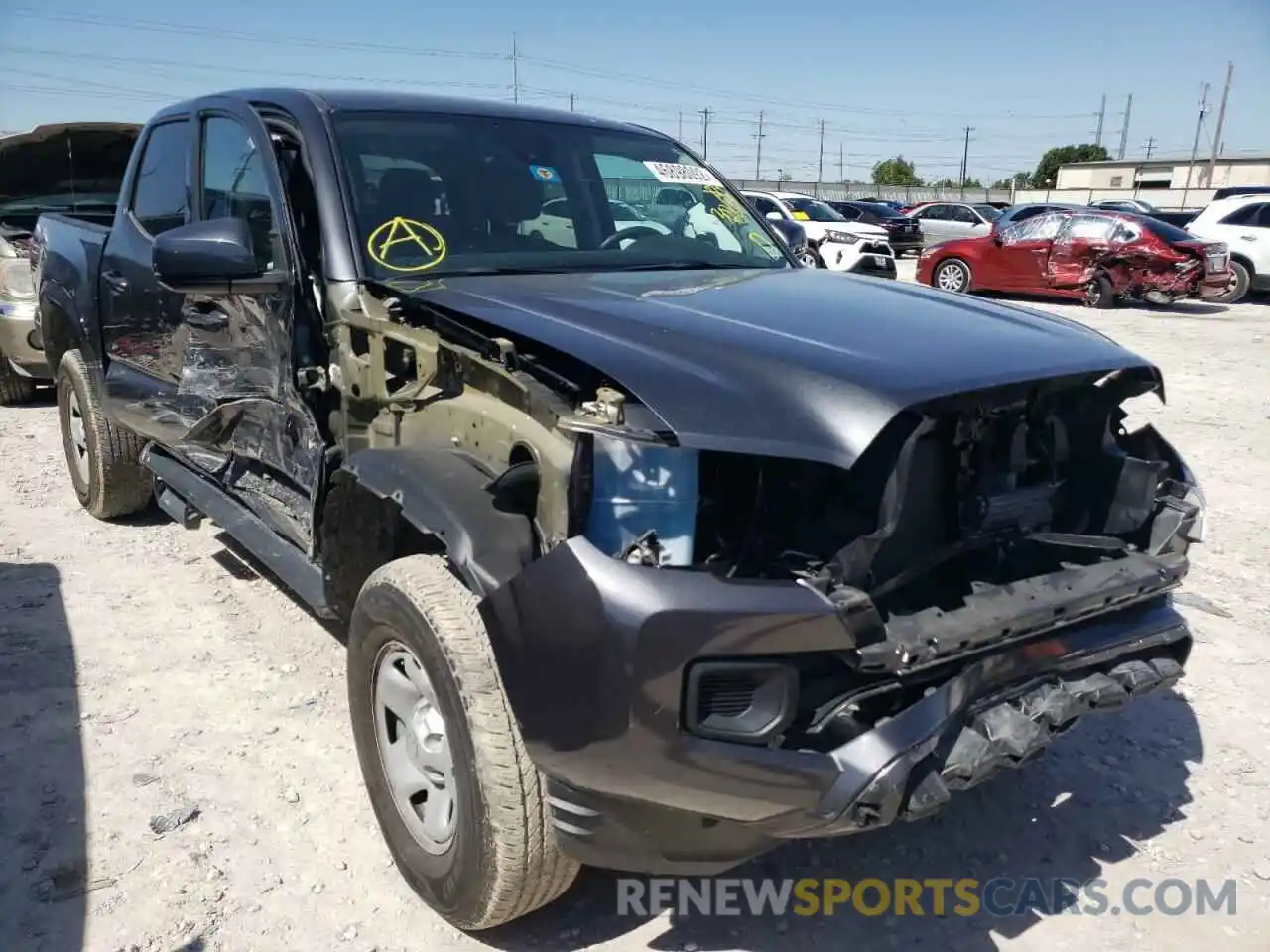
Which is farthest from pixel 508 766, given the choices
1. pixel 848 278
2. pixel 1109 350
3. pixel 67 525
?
pixel 67 525

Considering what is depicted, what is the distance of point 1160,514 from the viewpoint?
2.59 m

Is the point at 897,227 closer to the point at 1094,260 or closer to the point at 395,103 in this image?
the point at 1094,260

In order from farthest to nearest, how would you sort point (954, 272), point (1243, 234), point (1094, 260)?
point (954, 272) < point (1243, 234) < point (1094, 260)

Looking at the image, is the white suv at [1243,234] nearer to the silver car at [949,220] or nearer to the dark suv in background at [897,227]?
the dark suv in background at [897,227]

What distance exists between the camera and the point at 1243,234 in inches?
650

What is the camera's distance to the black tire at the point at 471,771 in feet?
7.03

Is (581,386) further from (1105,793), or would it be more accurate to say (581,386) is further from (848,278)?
(1105,793)

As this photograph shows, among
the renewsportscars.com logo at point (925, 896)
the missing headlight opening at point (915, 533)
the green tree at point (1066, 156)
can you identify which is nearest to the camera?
the missing headlight opening at point (915, 533)

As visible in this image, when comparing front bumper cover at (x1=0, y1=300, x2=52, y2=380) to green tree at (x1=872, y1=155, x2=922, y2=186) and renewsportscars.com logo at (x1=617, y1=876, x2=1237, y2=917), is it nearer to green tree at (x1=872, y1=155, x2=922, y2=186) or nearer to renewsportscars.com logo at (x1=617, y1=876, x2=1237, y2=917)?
renewsportscars.com logo at (x1=617, y1=876, x2=1237, y2=917)

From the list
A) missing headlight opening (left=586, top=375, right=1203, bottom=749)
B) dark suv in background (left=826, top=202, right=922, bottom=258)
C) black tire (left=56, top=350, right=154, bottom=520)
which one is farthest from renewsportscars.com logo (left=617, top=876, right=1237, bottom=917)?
dark suv in background (left=826, top=202, right=922, bottom=258)

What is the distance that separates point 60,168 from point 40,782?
693cm

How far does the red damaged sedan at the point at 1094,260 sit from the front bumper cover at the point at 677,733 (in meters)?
15.0

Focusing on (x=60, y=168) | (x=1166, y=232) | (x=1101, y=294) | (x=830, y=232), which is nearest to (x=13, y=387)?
(x=60, y=168)

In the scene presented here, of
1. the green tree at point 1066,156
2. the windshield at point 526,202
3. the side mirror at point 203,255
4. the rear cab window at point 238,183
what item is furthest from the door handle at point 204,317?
the green tree at point 1066,156
